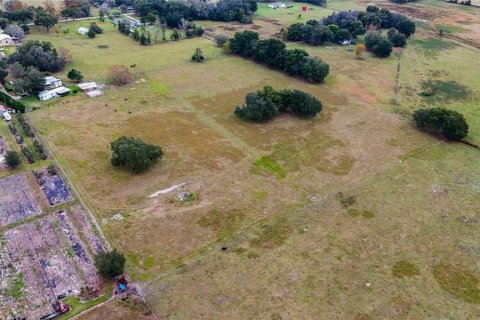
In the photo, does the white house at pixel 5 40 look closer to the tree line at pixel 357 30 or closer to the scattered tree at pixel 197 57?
the scattered tree at pixel 197 57

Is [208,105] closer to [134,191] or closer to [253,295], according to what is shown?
[134,191]

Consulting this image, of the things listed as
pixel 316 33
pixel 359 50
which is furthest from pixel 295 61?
pixel 316 33

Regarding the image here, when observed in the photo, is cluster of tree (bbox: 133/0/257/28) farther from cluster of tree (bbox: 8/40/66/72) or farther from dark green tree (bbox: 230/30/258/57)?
cluster of tree (bbox: 8/40/66/72)

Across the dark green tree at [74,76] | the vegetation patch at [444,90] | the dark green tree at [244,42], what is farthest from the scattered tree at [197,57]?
the vegetation patch at [444,90]

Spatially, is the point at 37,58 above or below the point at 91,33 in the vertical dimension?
below

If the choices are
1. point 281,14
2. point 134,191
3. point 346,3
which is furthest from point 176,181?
point 346,3

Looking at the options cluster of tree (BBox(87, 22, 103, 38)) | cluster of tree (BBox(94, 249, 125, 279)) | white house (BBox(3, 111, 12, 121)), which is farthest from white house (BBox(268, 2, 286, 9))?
cluster of tree (BBox(94, 249, 125, 279))

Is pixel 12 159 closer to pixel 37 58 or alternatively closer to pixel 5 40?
pixel 37 58
